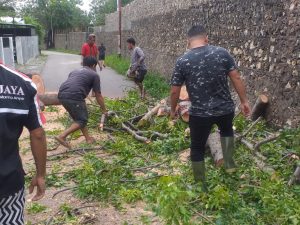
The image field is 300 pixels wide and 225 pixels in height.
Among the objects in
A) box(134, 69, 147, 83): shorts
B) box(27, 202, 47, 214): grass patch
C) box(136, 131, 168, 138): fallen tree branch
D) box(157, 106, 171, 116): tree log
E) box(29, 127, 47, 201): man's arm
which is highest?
box(29, 127, 47, 201): man's arm

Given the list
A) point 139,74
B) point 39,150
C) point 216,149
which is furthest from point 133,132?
point 39,150

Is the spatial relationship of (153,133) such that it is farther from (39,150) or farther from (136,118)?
(39,150)

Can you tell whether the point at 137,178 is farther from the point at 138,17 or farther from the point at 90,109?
the point at 138,17

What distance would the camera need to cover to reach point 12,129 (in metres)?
2.56

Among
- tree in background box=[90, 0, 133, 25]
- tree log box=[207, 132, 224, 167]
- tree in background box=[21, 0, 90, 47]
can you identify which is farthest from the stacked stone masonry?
tree in background box=[90, 0, 133, 25]

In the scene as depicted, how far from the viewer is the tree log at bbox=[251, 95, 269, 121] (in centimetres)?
740

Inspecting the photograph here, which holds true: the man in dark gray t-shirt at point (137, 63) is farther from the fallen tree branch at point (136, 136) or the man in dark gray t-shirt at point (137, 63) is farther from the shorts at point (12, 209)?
the shorts at point (12, 209)

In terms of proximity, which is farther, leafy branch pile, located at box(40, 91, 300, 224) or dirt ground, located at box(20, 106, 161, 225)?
dirt ground, located at box(20, 106, 161, 225)

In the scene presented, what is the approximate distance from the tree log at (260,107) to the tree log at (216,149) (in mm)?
1668

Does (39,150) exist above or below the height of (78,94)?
above

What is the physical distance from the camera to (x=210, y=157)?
592cm

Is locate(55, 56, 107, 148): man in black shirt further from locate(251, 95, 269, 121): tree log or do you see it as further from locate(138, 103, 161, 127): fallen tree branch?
locate(251, 95, 269, 121): tree log

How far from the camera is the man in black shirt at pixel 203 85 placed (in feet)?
15.5

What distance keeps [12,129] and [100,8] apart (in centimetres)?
7409
